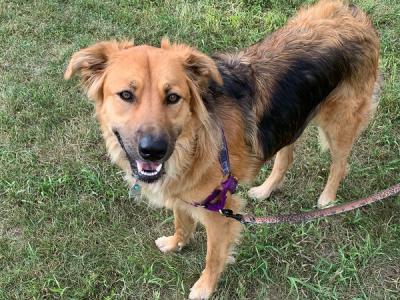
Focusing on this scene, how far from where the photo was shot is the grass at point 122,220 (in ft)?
12.1

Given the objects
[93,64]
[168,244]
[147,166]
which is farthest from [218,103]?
[168,244]

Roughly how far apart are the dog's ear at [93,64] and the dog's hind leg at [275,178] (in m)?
1.84

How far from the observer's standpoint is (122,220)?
404cm

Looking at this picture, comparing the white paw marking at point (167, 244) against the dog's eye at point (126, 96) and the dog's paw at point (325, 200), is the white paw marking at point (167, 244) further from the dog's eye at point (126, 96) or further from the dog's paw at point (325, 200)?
the dog's eye at point (126, 96)

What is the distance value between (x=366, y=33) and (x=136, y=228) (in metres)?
2.31

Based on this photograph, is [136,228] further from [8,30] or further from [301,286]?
[8,30]

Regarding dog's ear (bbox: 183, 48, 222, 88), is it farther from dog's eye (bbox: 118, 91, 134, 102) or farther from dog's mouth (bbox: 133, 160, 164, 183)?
dog's mouth (bbox: 133, 160, 164, 183)

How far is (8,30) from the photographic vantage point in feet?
18.4

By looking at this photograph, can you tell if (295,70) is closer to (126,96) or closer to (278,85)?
(278,85)

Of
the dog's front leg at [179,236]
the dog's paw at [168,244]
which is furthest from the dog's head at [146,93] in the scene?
the dog's paw at [168,244]

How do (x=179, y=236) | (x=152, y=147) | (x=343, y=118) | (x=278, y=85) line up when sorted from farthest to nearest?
1. (x=179, y=236)
2. (x=343, y=118)
3. (x=278, y=85)
4. (x=152, y=147)

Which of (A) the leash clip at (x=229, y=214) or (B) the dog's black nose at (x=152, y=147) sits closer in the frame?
(B) the dog's black nose at (x=152, y=147)

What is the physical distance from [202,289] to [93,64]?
178cm

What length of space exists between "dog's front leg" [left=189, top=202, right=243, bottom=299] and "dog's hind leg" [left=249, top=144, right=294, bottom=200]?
850mm
